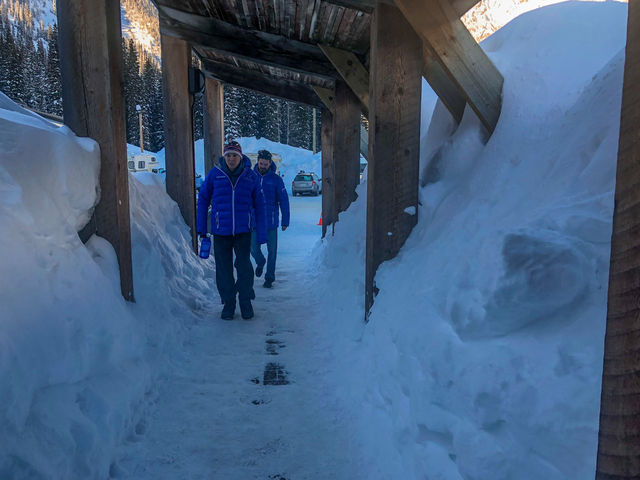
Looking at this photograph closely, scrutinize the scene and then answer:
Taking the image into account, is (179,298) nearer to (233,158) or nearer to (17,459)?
(233,158)

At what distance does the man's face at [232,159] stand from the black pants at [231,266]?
0.73m

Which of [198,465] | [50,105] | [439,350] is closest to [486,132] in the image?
[439,350]

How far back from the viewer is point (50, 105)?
49219 mm

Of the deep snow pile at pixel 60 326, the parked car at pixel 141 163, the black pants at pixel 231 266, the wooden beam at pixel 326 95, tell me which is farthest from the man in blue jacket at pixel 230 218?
the parked car at pixel 141 163

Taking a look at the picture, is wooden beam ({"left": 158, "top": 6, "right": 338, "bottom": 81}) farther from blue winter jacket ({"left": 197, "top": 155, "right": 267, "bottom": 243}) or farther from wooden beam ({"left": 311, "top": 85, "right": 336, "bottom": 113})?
blue winter jacket ({"left": 197, "top": 155, "right": 267, "bottom": 243})

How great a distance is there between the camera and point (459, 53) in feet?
11.7

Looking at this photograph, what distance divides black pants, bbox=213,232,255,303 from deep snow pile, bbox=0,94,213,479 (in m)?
1.10

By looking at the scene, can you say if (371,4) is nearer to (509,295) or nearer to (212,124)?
(509,295)

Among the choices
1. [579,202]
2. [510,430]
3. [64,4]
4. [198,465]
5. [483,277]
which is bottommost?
[198,465]

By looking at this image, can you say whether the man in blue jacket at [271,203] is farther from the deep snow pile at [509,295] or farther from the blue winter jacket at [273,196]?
the deep snow pile at [509,295]

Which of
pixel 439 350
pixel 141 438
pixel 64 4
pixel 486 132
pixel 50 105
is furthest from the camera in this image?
pixel 50 105

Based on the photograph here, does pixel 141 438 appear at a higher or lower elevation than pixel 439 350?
lower

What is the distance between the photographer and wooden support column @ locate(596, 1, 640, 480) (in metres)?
0.85

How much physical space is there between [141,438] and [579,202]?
266cm
